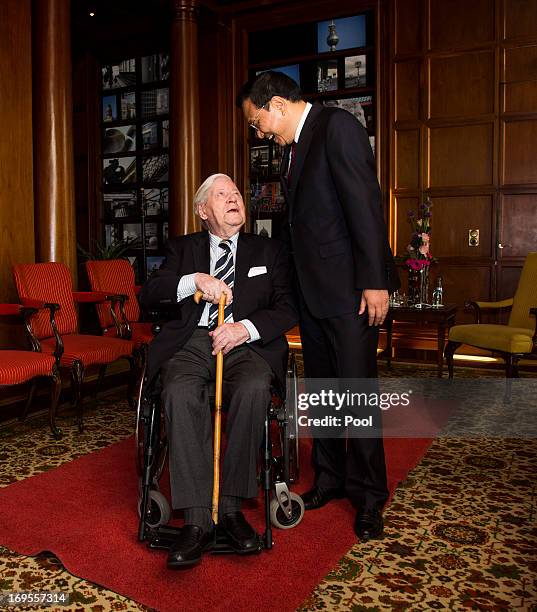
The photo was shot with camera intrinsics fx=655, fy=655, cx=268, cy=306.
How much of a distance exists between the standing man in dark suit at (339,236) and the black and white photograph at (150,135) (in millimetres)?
5455

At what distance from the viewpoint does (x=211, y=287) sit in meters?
2.44

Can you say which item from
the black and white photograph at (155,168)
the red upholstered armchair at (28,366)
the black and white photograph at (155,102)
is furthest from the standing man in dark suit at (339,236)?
the black and white photograph at (155,102)

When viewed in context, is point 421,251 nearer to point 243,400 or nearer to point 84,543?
point 243,400

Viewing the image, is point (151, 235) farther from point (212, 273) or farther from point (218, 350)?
point (218, 350)

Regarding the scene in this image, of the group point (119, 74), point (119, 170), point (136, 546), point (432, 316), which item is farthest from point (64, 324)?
point (119, 74)

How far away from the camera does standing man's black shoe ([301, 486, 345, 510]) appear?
8.39 feet

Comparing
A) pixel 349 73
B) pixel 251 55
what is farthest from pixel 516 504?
pixel 251 55

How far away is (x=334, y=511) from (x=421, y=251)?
302 cm

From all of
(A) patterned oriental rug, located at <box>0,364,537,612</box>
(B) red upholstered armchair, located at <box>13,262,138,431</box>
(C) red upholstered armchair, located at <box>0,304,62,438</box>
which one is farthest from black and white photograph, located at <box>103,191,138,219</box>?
(A) patterned oriental rug, located at <box>0,364,537,612</box>

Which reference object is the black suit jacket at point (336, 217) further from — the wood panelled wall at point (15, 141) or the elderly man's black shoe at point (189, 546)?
the wood panelled wall at point (15, 141)

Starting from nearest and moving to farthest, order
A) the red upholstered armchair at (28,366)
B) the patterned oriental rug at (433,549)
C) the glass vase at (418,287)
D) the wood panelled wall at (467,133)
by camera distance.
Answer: the patterned oriental rug at (433,549)
the red upholstered armchair at (28,366)
the glass vase at (418,287)
the wood panelled wall at (467,133)

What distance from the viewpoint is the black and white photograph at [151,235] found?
775 cm

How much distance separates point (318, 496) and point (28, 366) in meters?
1.65

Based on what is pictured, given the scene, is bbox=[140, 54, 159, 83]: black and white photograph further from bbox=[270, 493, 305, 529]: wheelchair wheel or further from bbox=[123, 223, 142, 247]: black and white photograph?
bbox=[270, 493, 305, 529]: wheelchair wheel
